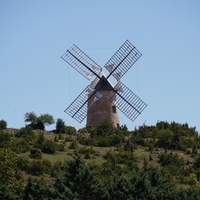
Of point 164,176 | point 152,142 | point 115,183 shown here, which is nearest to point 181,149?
point 152,142

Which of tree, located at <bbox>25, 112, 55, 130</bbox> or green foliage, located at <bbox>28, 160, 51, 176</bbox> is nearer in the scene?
green foliage, located at <bbox>28, 160, 51, 176</bbox>

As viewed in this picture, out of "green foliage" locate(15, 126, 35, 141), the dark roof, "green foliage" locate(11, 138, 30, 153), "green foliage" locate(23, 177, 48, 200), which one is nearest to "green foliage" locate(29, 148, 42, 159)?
"green foliage" locate(11, 138, 30, 153)

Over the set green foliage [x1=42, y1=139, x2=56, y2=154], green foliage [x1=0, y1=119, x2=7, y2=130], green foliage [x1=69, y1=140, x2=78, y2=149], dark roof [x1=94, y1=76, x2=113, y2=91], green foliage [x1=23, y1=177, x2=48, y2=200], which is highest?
dark roof [x1=94, y1=76, x2=113, y2=91]

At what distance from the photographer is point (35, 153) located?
3238 inches

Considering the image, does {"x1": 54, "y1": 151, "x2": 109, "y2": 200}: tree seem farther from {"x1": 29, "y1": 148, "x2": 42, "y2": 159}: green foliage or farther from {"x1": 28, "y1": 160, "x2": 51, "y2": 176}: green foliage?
{"x1": 29, "y1": 148, "x2": 42, "y2": 159}: green foliage

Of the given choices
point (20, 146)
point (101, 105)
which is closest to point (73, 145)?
point (20, 146)

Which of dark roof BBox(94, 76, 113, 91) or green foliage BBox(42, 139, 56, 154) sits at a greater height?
dark roof BBox(94, 76, 113, 91)

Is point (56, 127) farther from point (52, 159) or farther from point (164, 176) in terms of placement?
point (164, 176)

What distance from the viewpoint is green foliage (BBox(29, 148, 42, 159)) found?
269 ft

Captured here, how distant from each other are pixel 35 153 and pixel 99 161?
4.88 meters

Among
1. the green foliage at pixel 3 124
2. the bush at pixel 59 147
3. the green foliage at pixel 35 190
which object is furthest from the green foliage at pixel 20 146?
the green foliage at pixel 35 190

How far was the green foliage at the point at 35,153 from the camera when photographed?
269ft

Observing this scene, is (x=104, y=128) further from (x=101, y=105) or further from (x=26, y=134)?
(x=26, y=134)

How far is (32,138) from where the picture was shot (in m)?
88.2
